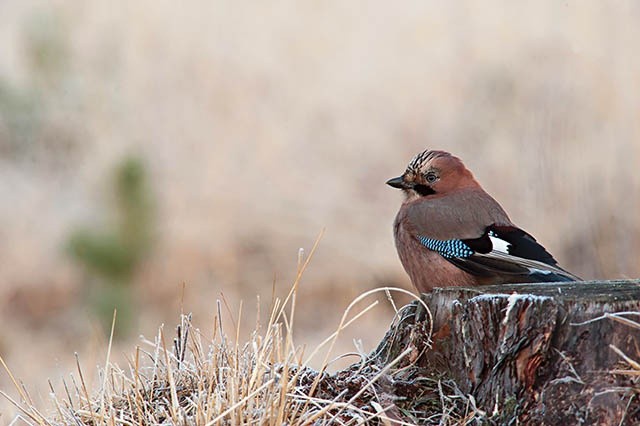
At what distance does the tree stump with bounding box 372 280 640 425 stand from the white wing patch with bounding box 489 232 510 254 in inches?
35.7

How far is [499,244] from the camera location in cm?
411

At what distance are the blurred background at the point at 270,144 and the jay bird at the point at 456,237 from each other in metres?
4.37

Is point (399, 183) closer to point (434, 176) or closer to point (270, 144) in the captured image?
point (434, 176)

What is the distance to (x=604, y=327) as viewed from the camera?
9.12 feet

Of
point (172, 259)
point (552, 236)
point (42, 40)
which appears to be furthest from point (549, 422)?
point (42, 40)

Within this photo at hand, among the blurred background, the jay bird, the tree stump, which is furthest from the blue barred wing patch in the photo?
the blurred background

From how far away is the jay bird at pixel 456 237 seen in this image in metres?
4.01

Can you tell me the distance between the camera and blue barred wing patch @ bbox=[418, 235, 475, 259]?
4176 mm

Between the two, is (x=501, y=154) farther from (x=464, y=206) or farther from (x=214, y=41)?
(x=464, y=206)

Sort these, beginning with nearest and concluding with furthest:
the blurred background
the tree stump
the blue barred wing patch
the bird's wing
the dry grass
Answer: the tree stump → the dry grass → the bird's wing → the blue barred wing patch → the blurred background

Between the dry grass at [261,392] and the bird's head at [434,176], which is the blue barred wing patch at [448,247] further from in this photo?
the dry grass at [261,392]

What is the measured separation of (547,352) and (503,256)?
121cm

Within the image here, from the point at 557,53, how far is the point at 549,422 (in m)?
10.5

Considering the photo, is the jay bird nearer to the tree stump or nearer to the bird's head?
the bird's head
